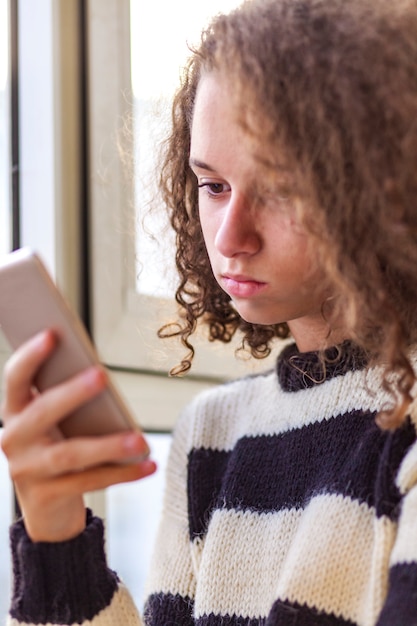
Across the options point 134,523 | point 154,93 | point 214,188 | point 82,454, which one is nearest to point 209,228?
point 214,188

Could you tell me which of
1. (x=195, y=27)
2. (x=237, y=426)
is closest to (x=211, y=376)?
(x=237, y=426)

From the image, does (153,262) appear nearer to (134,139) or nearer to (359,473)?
(134,139)

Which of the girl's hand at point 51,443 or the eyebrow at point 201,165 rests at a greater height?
the eyebrow at point 201,165

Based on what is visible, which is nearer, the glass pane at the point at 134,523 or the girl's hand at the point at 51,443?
the girl's hand at the point at 51,443

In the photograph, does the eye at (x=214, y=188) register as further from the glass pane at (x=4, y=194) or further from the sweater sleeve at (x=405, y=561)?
the glass pane at (x=4, y=194)

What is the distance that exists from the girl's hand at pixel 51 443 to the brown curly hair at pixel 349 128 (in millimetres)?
231

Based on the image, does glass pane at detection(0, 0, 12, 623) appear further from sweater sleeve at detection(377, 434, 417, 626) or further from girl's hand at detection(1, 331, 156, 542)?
sweater sleeve at detection(377, 434, 417, 626)

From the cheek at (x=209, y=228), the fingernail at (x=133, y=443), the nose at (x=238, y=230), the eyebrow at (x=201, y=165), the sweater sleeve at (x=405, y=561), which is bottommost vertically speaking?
the sweater sleeve at (x=405, y=561)

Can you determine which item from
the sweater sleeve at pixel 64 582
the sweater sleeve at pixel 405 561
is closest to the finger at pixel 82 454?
the sweater sleeve at pixel 64 582

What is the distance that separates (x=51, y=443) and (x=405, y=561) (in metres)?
0.32

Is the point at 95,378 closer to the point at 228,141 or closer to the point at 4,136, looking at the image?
the point at 228,141

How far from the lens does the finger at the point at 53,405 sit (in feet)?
2.56

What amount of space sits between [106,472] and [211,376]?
86cm

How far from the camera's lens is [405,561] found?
2.85 feet
